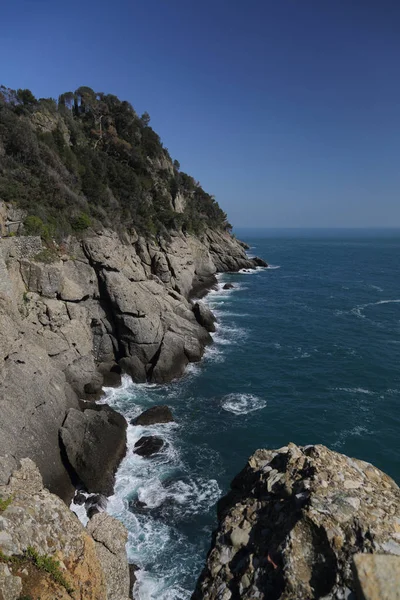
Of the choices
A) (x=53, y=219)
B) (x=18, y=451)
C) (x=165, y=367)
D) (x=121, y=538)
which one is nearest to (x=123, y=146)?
(x=53, y=219)

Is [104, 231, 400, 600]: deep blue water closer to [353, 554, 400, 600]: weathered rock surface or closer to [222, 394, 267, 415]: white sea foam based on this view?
[222, 394, 267, 415]: white sea foam

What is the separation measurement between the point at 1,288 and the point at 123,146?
44368 mm

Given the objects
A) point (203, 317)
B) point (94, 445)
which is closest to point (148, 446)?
point (94, 445)

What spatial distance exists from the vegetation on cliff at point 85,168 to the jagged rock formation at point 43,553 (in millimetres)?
27625

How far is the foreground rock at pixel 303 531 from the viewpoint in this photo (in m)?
6.80

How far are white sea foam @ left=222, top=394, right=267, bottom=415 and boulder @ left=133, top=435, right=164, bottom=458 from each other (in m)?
7.34

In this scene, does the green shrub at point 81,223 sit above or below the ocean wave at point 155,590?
above

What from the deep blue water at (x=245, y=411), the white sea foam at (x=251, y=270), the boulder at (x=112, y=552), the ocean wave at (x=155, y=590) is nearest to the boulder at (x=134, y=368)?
the deep blue water at (x=245, y=411)

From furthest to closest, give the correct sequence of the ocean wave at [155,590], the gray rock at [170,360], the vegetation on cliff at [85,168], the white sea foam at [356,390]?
the vegetation on cliff at [85,168] → the gray rock at [170,360] → the white sea foam at [356,390] → the ocean wave at [155,590]

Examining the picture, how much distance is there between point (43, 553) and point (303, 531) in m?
7.33

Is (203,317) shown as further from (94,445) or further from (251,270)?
(251,270)

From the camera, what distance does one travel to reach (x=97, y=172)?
179 feet

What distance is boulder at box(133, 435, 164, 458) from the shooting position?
26.6 metres

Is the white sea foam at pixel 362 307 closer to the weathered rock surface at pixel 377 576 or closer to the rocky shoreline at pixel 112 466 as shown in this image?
the rocky shoreline at pixel 112 466
